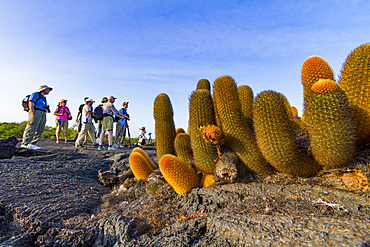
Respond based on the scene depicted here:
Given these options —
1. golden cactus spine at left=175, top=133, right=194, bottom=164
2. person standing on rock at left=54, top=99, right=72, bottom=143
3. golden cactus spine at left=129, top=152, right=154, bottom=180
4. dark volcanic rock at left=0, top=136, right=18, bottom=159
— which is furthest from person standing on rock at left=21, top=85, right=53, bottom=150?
golden cactus spine at left=175, top=133, right=194, bottom=164

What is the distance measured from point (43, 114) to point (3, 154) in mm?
2239

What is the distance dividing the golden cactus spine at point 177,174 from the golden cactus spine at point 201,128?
21 centimetres

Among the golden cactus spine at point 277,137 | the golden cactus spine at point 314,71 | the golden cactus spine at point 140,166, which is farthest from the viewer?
the golden cactus spine at point 140,166

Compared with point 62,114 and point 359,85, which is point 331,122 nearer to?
point 359,85

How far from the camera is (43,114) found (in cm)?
830

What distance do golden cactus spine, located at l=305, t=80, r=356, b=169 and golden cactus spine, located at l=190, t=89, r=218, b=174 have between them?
1.22 m

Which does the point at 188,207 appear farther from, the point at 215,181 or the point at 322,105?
the point at 322,105

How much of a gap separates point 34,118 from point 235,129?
7502mm

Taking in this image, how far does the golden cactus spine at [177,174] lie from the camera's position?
309 centimetres

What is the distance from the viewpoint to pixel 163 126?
4.25m

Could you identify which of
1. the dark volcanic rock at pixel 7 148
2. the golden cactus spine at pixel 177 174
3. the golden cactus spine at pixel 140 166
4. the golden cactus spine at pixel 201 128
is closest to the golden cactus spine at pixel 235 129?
the golden cactus spine at pixel 201 128

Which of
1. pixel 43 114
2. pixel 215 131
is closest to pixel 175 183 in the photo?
pixel 215 131

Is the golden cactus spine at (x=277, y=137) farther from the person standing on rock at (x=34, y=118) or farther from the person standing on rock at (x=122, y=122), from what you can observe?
the person standing on rock at (x=122, y=122)

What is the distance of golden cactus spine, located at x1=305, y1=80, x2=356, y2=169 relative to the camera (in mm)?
2361
